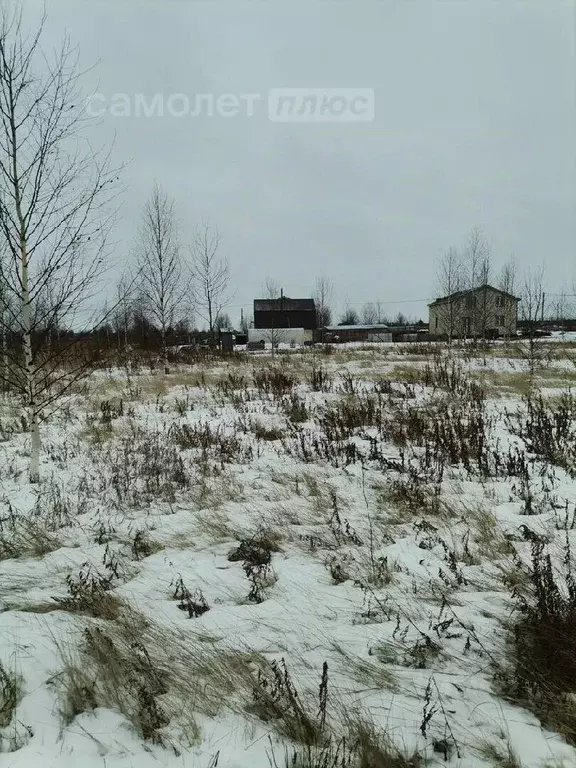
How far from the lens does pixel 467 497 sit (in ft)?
15.2

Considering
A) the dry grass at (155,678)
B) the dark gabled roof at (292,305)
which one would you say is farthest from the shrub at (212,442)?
the dark gabled roof at (292,305)

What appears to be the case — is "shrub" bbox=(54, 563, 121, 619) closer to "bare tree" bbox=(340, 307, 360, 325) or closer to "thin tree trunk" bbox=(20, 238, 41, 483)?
"thin tree trunk" bbox=(20, 238, 41, 483)

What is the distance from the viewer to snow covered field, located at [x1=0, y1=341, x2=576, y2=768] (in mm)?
1917

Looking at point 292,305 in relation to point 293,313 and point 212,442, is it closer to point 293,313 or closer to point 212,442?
point 293,313

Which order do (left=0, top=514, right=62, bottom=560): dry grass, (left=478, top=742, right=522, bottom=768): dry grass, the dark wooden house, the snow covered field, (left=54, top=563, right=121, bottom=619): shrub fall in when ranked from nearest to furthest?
(left=478, top=742, right=522, bottom=768): dry grass → the snow covered field → (left=54, top=563, right=121, bottom=619): shrub → (left=0, top=514, right=62, bottom=560): dry grass → the dark wooden house

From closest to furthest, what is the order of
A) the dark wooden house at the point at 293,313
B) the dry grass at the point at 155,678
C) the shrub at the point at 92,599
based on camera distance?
1. the dry grass at the point at 155,678
2. the shrub at the point at 92,599
3. the dark wooden house at the point at 293,313

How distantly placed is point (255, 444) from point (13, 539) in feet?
12.3

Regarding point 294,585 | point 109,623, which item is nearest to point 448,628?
point 294,585

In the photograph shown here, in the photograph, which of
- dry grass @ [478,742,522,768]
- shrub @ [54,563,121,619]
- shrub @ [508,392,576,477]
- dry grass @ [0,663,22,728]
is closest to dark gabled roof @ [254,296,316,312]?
shrub @ [508,392,576,477]

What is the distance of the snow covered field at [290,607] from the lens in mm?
1917

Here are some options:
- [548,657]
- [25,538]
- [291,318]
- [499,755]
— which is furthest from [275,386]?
[291,318]

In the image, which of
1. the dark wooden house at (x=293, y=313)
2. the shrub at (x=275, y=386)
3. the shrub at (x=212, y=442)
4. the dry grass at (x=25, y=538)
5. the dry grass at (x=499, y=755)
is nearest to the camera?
the dry grass at (x=499, y=755)

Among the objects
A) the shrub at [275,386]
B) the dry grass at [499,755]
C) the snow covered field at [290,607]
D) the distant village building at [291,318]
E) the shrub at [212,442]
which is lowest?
the dry grass at [499,755]

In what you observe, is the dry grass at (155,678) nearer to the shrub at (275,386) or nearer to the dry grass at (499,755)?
the dry grass at (499,755)
